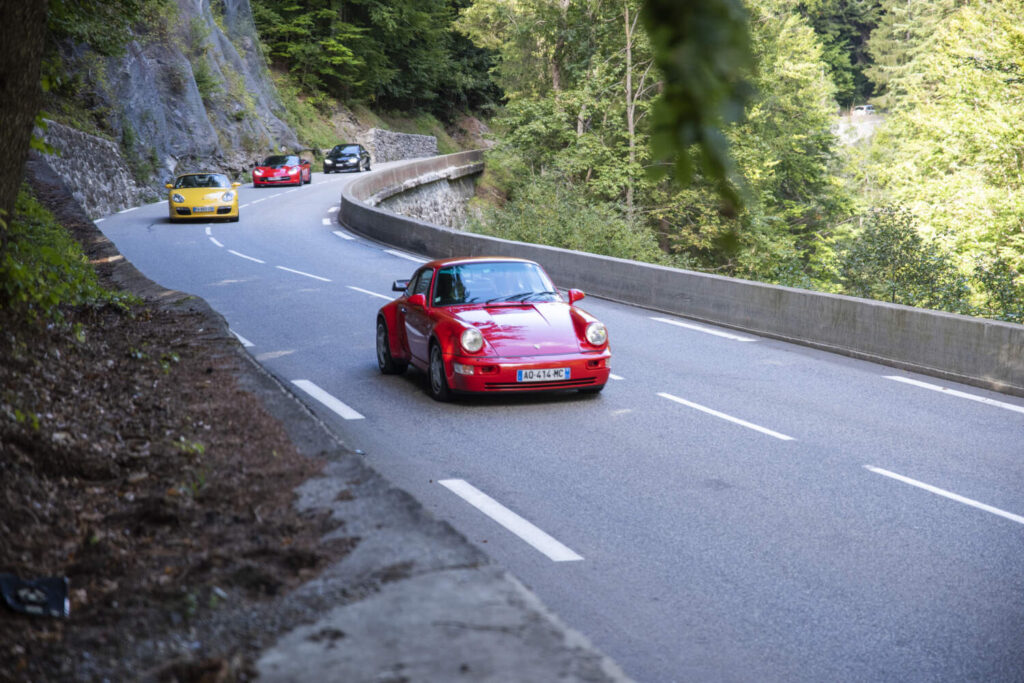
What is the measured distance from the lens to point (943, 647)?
15.8 ft

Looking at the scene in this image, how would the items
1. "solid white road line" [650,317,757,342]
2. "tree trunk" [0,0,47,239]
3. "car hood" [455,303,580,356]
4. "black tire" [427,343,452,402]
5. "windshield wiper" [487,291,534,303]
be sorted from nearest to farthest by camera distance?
"tree trunk" [0,0,47,239]
"car hood" [455,303,580,356]
"black tire" [427,343,452,402]
"windshield wiper" [487,291,534,303]
"solid white road line" [650,317,757,342]

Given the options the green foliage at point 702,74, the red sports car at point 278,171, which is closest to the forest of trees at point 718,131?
the green foliage at point 702,74

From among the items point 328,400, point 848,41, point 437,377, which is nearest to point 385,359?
point 437,377

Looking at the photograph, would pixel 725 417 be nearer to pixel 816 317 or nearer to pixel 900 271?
pixel 816 317

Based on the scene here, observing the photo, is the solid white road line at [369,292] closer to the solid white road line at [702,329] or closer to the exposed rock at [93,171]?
the solid white road line at [702,329]

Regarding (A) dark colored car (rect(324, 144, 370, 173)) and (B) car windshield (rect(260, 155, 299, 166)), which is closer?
(B) car windshield (rect(260, 155, 299, 166))

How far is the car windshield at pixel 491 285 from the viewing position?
11156 mm

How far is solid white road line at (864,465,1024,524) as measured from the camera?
6812mm

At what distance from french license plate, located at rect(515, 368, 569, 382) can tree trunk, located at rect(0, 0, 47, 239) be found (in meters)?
4.68

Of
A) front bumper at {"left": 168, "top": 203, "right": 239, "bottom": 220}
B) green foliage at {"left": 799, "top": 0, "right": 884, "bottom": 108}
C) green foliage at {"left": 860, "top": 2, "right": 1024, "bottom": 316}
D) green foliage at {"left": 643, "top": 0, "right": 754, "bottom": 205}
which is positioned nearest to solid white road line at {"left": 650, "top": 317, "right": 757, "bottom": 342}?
green foliage at {"left": 643, "top": 0, "right": 754, "bottom": 205}

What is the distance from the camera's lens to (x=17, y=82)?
7402 millimetres

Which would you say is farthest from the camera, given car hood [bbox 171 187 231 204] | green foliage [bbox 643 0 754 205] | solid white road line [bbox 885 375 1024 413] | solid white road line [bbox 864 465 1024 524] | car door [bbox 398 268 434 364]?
car hood [bbox 171 187 231 204]

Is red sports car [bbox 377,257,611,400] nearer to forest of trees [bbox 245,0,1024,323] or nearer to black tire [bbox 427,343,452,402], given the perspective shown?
black tire [bbox 427,343,452,402]

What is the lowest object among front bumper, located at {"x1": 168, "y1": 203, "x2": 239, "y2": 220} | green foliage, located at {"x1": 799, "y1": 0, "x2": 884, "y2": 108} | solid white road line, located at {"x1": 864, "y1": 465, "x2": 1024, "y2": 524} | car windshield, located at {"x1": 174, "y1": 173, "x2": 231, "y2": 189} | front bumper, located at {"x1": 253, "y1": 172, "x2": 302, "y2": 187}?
solid white road line, located at {"x1": 864, "y1": 465, "x2": 1024, "y2": 524}
